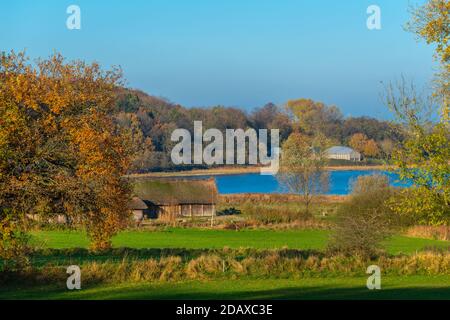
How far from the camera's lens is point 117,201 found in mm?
23219

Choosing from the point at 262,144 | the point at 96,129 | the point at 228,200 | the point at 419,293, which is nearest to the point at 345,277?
the point at 419,293

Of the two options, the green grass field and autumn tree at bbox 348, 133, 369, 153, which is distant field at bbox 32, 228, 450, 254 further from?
autumn tree at bbox 348, 133, 369, 153

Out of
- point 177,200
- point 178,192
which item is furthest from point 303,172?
point 177,200

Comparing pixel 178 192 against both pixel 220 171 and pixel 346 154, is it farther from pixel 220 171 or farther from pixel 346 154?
pixel 220 171

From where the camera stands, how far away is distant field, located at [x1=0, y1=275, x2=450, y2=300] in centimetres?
1812

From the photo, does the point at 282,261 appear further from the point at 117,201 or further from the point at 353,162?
the point at 353,162

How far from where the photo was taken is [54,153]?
68.8 feet

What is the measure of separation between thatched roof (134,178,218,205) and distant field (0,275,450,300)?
4983cm

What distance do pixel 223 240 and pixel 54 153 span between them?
88.6 ft

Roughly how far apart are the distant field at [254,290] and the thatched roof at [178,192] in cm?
4983

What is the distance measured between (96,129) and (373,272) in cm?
1040

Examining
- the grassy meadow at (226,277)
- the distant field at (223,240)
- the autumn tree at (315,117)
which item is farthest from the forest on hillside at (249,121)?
the grassy meadow at (226,277)

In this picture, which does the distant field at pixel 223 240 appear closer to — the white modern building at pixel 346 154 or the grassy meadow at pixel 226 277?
the grassy meadow at pixel 226 277
